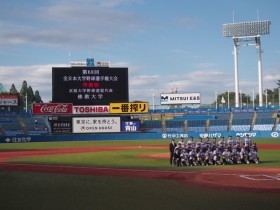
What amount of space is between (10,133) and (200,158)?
46294 millimetres

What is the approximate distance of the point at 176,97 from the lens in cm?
6856

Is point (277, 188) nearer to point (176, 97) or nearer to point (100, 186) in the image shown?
point (100, 186)

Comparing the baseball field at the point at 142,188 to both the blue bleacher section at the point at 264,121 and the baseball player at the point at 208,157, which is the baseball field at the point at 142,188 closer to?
the baseball player at the point at 208,157

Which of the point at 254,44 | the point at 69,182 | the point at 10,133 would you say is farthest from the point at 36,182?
the point at 254,44

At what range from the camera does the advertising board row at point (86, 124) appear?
51562mm

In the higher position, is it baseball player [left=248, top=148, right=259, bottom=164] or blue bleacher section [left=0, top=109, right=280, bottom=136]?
blue bleacher section [left=0, top=109, right=280, bottom=136]

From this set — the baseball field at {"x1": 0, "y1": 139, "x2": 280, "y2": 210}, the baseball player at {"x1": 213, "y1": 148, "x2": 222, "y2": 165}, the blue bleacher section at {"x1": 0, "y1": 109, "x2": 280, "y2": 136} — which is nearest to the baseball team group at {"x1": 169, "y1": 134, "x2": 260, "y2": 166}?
the baseball player at {"x1": 213, "y1": 148, "x2": 222, "y2": 165}

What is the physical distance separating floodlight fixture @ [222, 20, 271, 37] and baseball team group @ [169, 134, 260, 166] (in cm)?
5343

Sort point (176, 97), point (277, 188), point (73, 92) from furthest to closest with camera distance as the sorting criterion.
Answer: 1. point (176, 97)
2. point (73, 92)
3. point (277, 188)

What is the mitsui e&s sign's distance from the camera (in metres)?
67.9

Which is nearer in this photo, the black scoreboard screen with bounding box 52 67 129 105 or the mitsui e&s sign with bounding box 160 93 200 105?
the black scoreboard screen with bounding box 52 67 129 105

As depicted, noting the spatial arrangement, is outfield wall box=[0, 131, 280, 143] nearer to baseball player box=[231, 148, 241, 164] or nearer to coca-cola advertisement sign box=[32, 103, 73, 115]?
coca-cola advertisement sign box=[32, 103, 73, 115]

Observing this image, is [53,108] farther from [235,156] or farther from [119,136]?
[235,156]

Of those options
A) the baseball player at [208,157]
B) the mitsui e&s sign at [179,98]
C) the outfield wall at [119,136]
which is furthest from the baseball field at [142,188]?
the mitsui e&s sign at [179,98]
